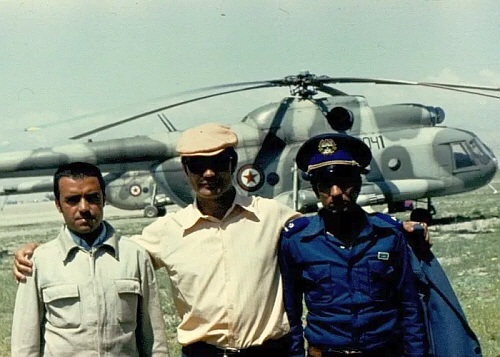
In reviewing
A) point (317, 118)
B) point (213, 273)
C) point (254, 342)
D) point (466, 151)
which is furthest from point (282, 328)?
point (466, 151)

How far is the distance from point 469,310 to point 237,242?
378cm

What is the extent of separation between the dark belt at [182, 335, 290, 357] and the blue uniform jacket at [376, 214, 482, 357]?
56 cm

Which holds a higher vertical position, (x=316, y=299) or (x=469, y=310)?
(x=316, y=299)

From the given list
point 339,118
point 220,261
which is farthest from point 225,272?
point 339,118

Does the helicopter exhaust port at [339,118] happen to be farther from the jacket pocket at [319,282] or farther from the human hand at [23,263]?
the human hand at [23,263]

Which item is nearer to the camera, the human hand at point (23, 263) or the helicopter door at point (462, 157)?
the human hand at point (23, 263)

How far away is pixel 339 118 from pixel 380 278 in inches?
368

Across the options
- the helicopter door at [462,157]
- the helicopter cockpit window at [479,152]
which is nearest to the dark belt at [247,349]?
the helicopter door at [462,157]

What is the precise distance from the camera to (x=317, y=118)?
11953mm

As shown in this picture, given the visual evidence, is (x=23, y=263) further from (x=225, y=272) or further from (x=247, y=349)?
(x=247, y=349)

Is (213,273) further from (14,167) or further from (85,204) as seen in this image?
(14,167)

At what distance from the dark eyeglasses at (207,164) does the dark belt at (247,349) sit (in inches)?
27.1

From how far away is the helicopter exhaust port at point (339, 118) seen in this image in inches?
460

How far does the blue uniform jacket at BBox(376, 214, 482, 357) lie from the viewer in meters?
2.60
